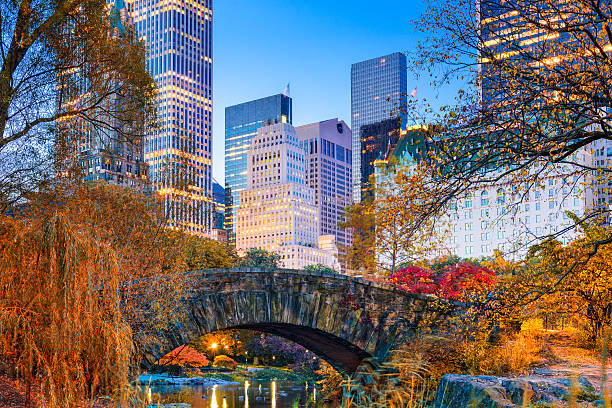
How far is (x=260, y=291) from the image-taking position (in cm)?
1789

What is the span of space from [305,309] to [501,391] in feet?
27.7

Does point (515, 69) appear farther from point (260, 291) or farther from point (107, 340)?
point (260, 291)

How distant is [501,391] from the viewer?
1073 cm

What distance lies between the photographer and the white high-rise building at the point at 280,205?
593 feet

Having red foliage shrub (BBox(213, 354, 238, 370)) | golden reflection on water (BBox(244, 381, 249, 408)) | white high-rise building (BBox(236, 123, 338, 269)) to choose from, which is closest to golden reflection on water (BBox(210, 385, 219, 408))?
golden reflection on water (BBox(244, 381, 249, 408))

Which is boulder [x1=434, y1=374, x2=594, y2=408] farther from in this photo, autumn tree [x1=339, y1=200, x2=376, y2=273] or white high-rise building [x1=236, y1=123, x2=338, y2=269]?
white high-rise building [x1=236, y1=123, x2=338, y2=269]

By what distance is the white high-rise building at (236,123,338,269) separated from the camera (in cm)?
18062

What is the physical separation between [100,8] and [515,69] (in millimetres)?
11758

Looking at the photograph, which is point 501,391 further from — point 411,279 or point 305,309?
point 411,279

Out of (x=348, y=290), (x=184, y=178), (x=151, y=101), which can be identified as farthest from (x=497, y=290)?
(x=184, y=178)

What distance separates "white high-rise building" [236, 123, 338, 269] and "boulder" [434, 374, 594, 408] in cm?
16425

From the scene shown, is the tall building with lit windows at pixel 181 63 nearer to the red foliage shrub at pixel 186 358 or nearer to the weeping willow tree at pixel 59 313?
the red foliage shrub at pixel 186 358

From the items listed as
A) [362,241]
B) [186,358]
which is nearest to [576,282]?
[362,241]

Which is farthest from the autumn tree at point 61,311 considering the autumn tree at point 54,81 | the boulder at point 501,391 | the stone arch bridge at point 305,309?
the stone arch bridge at point 305,309
